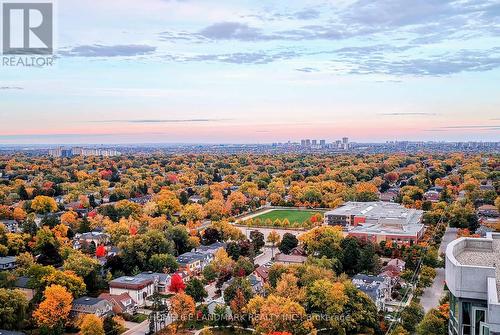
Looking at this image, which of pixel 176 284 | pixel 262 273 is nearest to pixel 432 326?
pixel 262 273

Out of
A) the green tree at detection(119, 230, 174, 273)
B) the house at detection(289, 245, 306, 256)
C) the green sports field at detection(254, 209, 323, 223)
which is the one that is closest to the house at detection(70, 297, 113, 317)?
the green tree at detection(119, 230, 174, 273)

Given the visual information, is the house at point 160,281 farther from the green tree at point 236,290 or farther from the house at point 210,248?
→ the house at point 210,248

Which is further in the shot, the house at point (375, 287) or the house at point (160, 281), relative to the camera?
the house at point (160, 281)

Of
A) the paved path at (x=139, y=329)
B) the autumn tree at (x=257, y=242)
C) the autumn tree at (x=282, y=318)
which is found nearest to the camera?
the autumn tree at (x=282, y=318)

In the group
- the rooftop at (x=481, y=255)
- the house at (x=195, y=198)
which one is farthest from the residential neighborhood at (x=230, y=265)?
the house at (x=195, y=198)

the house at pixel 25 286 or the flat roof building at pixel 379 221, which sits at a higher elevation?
the flat roof building at pixel 379 221
